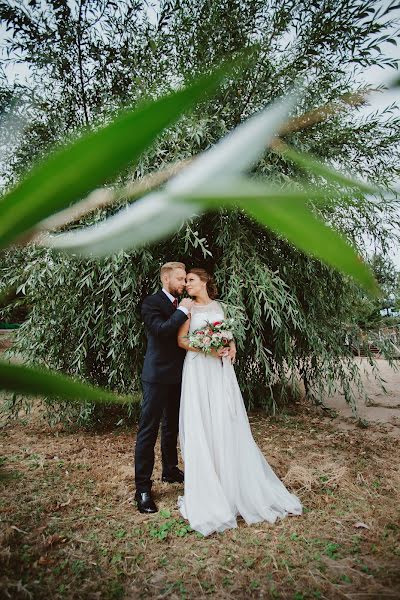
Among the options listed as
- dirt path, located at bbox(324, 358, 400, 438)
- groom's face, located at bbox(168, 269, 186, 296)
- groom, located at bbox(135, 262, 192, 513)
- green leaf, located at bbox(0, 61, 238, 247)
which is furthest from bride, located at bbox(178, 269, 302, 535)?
green leaf, located at bbox(0, 61, 238, 247)

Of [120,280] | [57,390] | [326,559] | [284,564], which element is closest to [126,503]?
[284,564]

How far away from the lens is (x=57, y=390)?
21 centimetres

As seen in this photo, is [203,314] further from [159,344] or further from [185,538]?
[185,538]

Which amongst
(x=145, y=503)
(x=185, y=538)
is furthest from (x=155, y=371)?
(x=185, y=538)

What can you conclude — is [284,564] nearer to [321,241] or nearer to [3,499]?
[3,499]

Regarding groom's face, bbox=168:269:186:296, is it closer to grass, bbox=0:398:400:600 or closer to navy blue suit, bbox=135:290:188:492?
navy blue suit, bbox=135:290:188:492

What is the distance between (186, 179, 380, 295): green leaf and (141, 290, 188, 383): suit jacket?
219cm

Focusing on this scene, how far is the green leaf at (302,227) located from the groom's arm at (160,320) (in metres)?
2.11

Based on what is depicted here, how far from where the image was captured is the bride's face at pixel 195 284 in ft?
8.42

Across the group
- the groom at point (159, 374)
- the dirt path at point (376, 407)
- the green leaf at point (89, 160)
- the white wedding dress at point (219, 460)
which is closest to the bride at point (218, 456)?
the white wedding dress at point (219, 460)

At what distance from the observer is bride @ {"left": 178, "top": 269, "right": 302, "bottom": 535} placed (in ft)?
7.11

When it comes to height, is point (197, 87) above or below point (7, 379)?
above

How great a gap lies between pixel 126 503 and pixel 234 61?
2.79 meters

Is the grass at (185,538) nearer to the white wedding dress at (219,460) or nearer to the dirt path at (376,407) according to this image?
the white wedding dress at (219,460)
